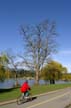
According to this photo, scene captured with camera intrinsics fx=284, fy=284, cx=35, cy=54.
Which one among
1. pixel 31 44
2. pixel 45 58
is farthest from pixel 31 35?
pixel 45 58

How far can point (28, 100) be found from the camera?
22.2 m

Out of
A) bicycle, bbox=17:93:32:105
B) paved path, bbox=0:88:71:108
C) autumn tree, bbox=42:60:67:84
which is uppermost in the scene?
autumn tree, bbox=42:60:67:84

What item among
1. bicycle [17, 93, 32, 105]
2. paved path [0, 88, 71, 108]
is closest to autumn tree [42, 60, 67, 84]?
paved path [0, 88, 71, 108]

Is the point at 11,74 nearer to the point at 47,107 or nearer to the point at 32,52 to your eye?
the point at 32,52

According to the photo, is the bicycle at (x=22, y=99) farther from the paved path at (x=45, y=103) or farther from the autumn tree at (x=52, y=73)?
the autumn tree at (x=52, y=73)

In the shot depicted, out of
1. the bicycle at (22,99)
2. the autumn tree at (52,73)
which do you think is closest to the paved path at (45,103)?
the bicycle at (22,99)

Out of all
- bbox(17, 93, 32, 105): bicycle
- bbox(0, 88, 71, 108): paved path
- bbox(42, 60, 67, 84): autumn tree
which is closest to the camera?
bbox(0, 88, 71, 108): paved path

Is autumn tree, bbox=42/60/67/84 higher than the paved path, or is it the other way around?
autumn tree, bbox=42/60/67/84

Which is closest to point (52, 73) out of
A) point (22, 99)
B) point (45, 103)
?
point (45, 103)

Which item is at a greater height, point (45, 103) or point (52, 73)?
point (52, 73)

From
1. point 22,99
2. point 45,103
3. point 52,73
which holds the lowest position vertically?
point 45,103

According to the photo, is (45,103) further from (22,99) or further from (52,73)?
(52,73)

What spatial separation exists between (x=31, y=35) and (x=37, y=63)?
570cm

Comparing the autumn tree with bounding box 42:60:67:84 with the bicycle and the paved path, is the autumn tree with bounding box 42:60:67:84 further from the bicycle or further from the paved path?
the bicycle
